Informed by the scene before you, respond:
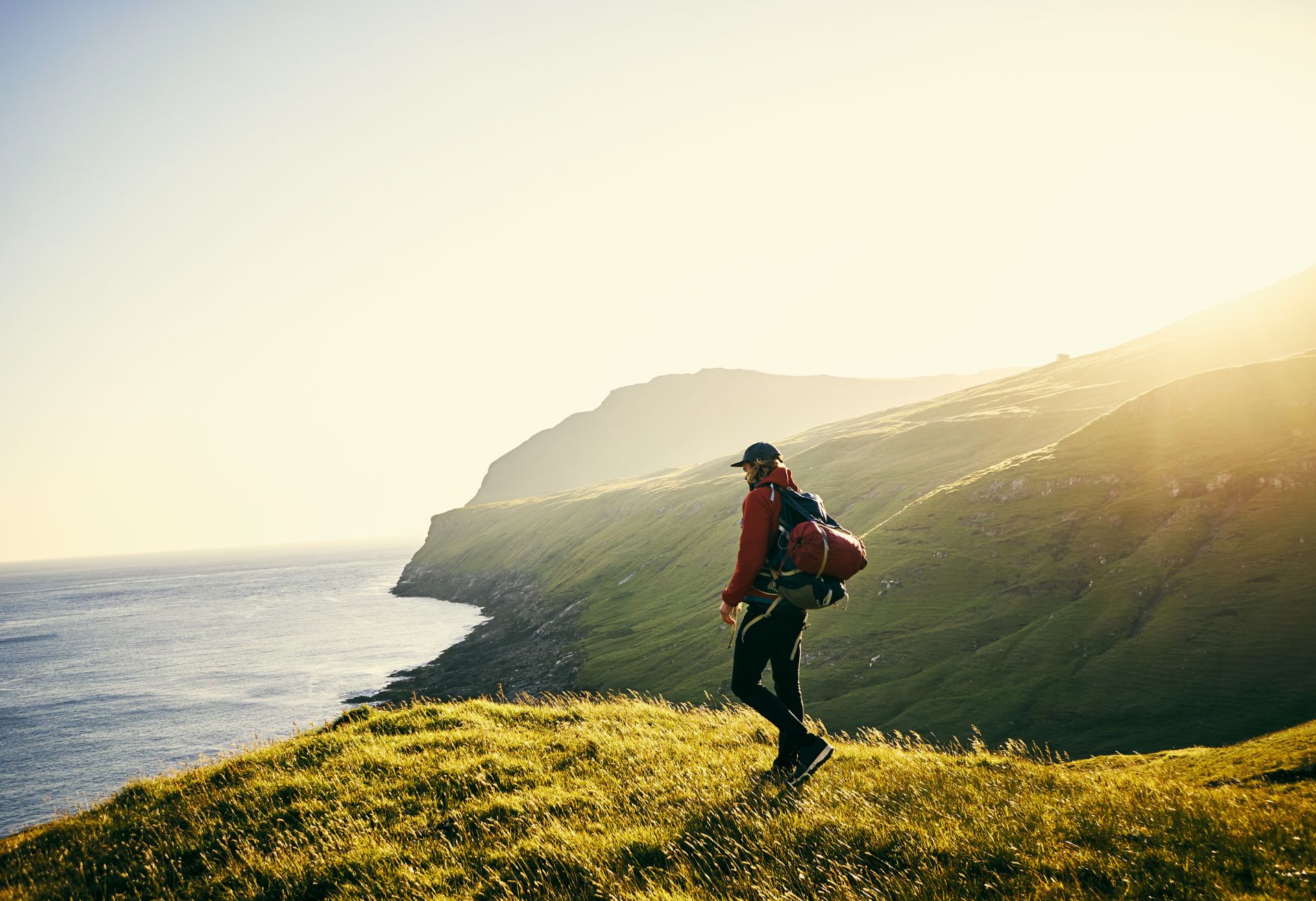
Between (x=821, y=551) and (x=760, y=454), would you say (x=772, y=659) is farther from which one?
(x=760, y=454)

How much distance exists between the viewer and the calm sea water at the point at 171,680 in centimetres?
5738

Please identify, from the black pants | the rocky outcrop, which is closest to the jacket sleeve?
the black pants

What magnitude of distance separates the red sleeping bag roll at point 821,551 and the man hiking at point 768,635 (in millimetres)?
512

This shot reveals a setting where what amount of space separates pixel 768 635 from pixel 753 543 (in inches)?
48.2

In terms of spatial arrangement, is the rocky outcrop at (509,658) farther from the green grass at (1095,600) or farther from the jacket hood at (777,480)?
the jacket hood at (777,480)

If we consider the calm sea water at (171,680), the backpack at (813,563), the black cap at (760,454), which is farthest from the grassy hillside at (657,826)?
the calm sea water at (171,680)

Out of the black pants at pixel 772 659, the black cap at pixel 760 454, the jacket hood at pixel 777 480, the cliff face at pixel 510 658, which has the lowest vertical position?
the cliff face at pixel 510 658

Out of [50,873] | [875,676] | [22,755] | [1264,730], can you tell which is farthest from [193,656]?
[1264,730]

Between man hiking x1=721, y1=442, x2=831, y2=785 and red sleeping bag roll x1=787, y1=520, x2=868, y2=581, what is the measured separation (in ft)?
1.68

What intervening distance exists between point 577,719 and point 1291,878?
10576 mm

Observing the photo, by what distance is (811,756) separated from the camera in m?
8.87

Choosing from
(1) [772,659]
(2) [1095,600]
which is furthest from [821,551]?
(2) [1095,600]

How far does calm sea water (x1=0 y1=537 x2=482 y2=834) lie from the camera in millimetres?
57375

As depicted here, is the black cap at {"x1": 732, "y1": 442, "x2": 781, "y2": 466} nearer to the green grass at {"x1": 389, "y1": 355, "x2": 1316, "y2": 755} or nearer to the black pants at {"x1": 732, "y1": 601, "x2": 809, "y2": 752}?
the black pants at {"x1": 732, "y1": 601, "x2": 809, "y2": 752}
